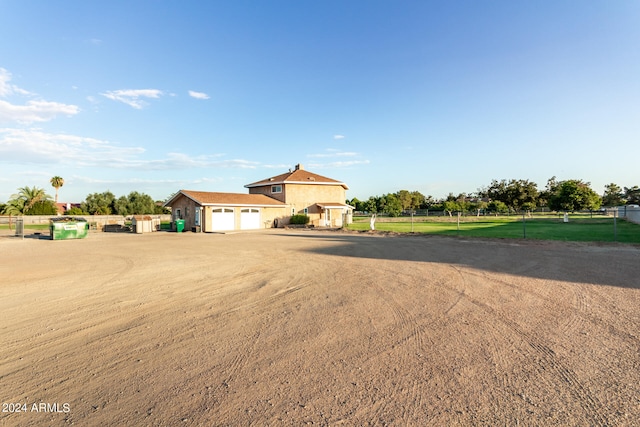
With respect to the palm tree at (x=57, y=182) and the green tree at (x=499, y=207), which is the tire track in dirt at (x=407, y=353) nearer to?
the green tree at (x=499, y=207)

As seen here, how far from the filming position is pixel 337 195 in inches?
1594

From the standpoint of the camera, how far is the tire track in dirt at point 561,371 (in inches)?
104

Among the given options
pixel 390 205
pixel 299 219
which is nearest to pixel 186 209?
pixel 299 219

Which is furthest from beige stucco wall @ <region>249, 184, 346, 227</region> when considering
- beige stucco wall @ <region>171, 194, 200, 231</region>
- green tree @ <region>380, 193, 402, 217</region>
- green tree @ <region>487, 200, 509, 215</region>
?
green tree @ <region>487, 200, 509, 215</region>

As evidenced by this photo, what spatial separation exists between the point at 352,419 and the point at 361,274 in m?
6.20

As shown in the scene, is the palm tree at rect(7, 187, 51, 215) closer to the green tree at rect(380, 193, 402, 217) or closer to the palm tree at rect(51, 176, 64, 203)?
the palm tree at rect(51, 176, 64, 203)

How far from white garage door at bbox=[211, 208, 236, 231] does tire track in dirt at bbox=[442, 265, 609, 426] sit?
28362 millimetres

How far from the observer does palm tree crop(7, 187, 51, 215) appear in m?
47.0

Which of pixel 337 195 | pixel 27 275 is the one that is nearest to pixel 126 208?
pixel 337 195

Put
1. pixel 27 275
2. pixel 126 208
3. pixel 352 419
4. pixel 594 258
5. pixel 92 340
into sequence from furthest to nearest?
1. pixel 126 208
2. pixel 594 258
3. pixel 27 275
4. pixel 92 340
5. pixel 352 419

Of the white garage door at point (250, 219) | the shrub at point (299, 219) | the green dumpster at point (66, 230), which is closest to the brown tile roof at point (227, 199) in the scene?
the white garage door at point (250, 219)

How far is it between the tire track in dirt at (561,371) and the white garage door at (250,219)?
29542 millimetres

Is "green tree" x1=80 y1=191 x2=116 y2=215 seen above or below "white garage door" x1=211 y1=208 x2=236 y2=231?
above

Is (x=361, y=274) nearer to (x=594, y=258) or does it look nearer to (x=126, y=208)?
(x=594, y=258)
